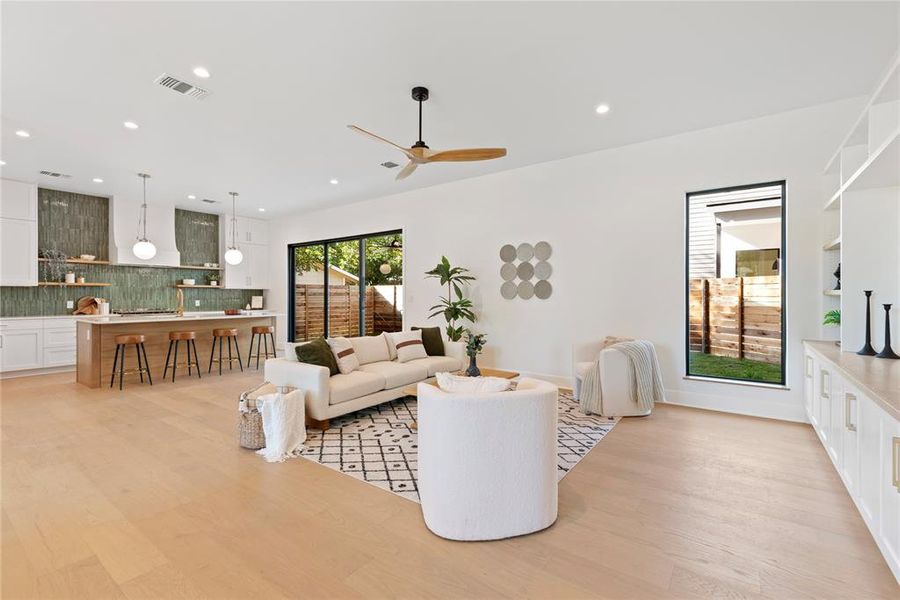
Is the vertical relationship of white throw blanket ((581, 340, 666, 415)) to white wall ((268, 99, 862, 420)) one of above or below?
below

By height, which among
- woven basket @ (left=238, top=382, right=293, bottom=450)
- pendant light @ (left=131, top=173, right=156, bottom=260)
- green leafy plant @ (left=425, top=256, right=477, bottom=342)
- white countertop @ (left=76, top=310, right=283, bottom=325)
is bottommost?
→ woven basket @ (left=238, top=382, right=293, bottom=450)

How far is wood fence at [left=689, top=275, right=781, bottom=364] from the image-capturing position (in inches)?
191

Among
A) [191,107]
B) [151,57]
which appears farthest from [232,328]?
[151,57]

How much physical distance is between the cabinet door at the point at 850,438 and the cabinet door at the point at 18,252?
32.4ft

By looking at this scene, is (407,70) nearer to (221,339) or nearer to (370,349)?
(370,349)

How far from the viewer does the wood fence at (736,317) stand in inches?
191

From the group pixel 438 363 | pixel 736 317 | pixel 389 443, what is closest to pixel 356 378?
pixel 389 443

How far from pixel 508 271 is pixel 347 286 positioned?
390 cm

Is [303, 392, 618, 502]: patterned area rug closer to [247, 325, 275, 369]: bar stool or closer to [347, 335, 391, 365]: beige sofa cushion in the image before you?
[347, 335, 391, 365]: beige sofa cushion

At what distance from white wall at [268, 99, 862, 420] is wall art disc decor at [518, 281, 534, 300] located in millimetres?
106

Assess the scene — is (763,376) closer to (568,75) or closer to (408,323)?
(568,75)

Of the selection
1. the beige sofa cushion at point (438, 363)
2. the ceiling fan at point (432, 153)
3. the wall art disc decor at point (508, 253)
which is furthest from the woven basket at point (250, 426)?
the wall art disc decor at point (508, 253)

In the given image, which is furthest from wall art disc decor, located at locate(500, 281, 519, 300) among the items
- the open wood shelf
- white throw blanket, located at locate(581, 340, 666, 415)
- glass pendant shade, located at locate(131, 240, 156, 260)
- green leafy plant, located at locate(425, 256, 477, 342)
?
the open wood shelf

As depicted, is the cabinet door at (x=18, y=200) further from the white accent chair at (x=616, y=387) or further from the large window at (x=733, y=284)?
the large window at (x=733, y=284)
